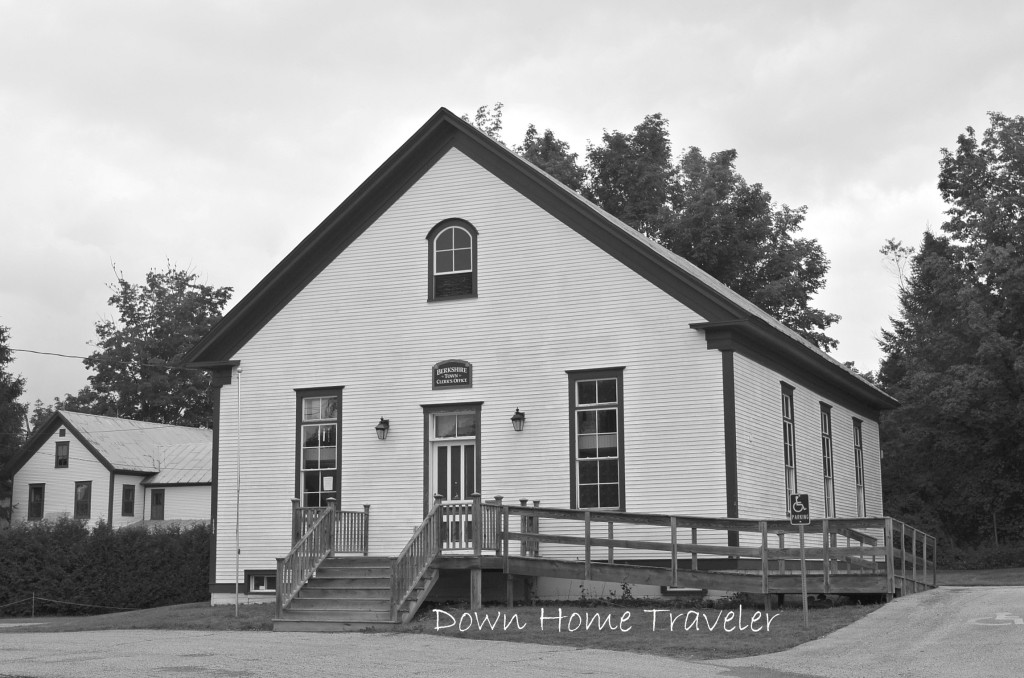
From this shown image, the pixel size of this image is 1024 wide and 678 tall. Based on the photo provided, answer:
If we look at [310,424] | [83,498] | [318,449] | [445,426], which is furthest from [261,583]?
[83,498]

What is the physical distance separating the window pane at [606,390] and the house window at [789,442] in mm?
3970

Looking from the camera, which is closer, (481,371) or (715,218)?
(481,371)

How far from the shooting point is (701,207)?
40.3 metres

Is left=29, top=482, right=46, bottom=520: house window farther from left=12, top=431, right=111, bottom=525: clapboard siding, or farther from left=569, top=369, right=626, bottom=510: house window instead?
left=569, top=369, right=626, bottom=510: house window

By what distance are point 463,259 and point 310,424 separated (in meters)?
4.37

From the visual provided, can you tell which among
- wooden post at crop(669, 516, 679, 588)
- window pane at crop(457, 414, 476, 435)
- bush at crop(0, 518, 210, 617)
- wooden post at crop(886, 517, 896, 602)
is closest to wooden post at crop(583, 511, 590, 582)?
wooden post at crop(669, 516, 679, 588)

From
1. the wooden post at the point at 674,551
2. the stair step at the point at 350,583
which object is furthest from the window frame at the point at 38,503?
the wooden post at the point at 674,551

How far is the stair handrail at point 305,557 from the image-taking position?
19094mm

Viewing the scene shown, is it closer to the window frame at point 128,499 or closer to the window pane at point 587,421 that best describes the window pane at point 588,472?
the window pane at point 587,421

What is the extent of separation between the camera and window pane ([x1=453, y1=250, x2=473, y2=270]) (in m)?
23.4

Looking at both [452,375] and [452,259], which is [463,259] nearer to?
[452,259]

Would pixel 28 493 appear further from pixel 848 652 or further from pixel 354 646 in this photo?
pixel 848 652

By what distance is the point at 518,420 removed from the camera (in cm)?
2223

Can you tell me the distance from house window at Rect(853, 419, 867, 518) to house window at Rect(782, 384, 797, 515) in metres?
6.02
